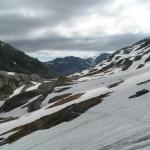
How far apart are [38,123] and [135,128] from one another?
90.7ft

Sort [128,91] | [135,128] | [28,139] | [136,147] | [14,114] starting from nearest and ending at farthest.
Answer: [136,147] < [135,128] < [28,139] < [128,91] < [14,114]

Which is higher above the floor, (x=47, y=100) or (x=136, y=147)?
(x=47, y=100)

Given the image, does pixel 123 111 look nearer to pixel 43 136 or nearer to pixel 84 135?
pixel 84 135

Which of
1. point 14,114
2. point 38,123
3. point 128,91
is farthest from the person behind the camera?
point 14,114

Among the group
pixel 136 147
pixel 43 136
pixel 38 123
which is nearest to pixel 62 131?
pixel 43 136

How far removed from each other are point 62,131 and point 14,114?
5778 cm

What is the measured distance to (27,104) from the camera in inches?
4405

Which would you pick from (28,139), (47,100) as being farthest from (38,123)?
(47,100)

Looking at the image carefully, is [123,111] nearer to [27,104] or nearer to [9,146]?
[9,146]

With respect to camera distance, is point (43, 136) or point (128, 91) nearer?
point (43, 136)

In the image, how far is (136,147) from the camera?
31562 mm

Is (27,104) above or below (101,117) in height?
above

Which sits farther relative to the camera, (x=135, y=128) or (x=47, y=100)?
(x=47, y=100)

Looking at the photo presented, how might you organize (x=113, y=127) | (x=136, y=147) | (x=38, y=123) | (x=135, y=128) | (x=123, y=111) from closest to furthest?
1. (x=136, y=147)
2. (x=135, y=128)
3. (x=113, y=127)
4. (x=123, y=111)
5. (x=38, y=123)
